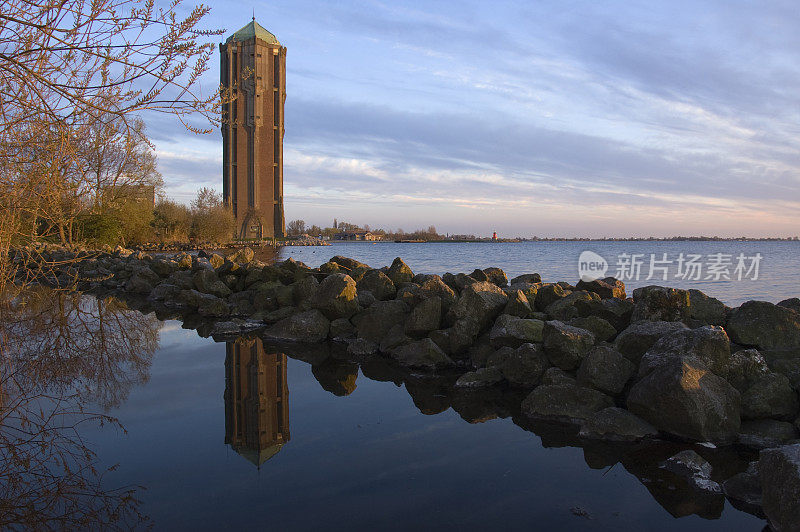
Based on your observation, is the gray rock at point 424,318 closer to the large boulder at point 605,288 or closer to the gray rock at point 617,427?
the large boulder at point 605,288

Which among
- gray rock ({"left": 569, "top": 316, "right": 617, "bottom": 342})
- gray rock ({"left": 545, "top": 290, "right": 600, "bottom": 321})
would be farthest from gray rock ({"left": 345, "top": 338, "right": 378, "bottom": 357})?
gray rock ({"left": 569, "top": 316, "right": 617, "bottom": 342})

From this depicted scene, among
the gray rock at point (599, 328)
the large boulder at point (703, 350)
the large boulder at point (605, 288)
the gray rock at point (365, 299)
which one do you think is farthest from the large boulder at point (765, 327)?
the gray rock at point (365, 299)

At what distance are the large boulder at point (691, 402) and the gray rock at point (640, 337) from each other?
3.19 feet

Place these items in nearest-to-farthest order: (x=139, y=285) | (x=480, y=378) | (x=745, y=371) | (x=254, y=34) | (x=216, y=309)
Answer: (x=745, y=371) < (x=480, y=378) < (x=216, y=309) < (x=139, y=285) < (x=254, y=34)

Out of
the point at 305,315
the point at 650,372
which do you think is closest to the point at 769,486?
the point at 650,372

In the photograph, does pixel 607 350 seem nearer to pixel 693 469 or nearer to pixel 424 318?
pixel 693 469

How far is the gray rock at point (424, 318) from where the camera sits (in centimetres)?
824

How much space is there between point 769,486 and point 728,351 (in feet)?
7.23

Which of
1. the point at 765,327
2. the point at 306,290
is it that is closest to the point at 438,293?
the point at 306,290

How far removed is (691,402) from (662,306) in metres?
2.56

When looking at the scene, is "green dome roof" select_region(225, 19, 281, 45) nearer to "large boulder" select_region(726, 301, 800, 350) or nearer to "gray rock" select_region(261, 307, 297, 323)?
"gray rock" select_region(261, 307, 297, 323)

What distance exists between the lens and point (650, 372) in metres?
5.69

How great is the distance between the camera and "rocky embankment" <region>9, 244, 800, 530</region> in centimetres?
505

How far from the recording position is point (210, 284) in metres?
13.3
